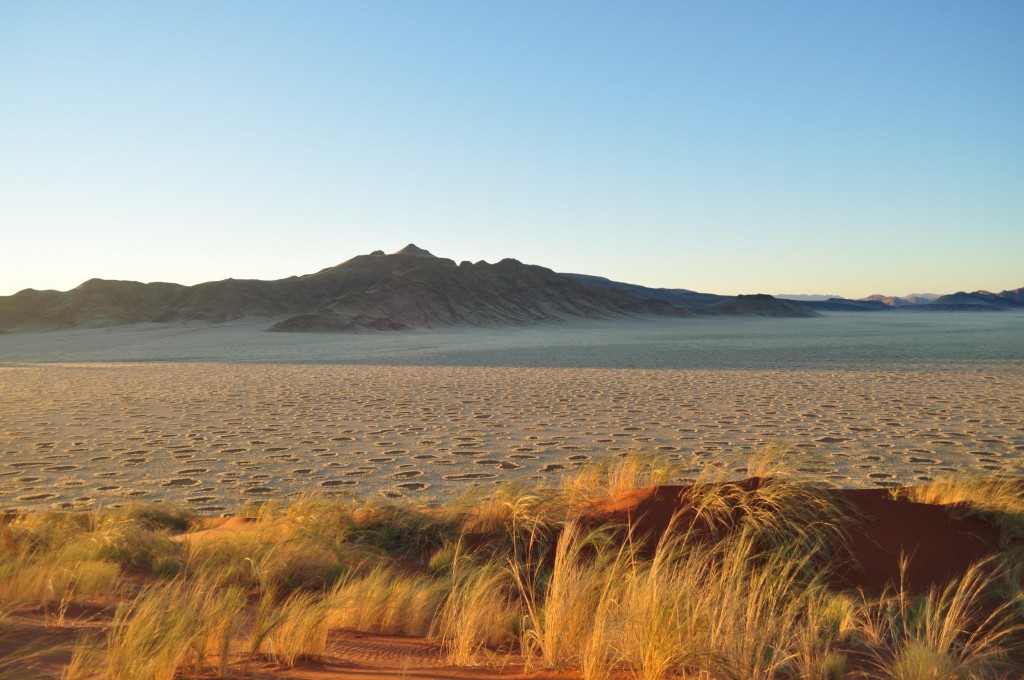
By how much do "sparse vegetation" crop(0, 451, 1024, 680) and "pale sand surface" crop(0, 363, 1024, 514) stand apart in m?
1.36

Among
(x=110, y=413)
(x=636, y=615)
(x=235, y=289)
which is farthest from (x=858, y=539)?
(x=235, y=289)

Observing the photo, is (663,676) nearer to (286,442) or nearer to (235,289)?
(286,442)

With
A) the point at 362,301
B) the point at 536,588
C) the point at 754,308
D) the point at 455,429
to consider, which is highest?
the point at 362,301

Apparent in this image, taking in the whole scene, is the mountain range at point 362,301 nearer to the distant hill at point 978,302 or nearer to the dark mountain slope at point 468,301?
the dark mountain slope at point 468,301

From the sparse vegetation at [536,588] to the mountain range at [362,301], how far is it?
52282 mm

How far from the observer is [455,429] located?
11070 millimetres

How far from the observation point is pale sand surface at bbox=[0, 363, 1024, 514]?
7.71 m

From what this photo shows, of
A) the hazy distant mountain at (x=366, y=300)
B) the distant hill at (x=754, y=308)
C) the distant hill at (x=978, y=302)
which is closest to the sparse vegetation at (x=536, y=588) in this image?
the hazy distant mountain at (x=366, y=300)

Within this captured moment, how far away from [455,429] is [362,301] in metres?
57.5

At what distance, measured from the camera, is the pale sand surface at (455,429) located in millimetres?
7711

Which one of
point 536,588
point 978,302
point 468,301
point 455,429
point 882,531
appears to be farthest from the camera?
point 978,302

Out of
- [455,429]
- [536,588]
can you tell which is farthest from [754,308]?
[536,588]

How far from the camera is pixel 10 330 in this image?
69.7 meters

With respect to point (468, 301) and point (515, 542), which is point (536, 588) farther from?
point (468, 301)
